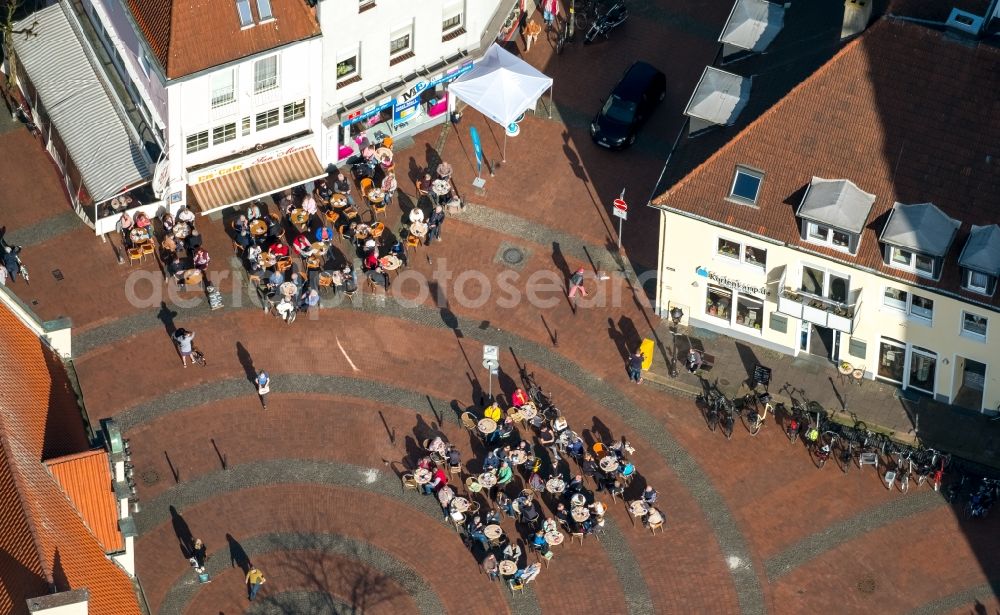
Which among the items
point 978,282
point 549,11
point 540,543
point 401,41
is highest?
point 401,41

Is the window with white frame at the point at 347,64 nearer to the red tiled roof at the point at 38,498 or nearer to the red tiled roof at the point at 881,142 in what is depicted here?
the red tiled roof at the point at 881,142

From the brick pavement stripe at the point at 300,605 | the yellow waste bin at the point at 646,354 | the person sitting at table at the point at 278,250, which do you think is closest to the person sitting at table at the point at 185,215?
the person sitting at table at the point at 278,250

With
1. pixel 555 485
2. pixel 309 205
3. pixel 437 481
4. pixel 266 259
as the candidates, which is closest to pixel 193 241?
pixel 266 259

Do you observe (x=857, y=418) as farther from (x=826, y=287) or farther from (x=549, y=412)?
(x=549, y=412)

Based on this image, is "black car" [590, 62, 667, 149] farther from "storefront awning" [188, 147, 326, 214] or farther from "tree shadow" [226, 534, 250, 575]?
"tree shadow" [226, 534, 250, 575]

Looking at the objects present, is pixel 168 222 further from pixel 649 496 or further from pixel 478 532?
pixel 649 496

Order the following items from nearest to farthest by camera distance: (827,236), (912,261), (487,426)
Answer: (912,261) → (827,236) → (487,426)
